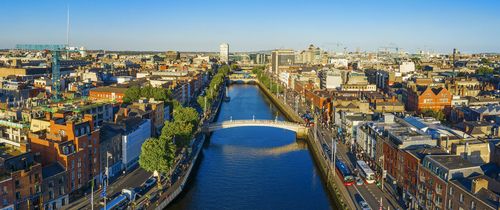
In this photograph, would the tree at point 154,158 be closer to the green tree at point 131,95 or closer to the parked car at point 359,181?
the parked car at point 359,181

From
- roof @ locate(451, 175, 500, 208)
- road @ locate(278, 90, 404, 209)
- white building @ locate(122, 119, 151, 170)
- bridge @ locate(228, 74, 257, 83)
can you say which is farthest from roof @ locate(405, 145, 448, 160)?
bridge @ locate(228, 74, 257, 83)

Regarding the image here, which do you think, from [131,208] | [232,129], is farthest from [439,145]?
[232,129]

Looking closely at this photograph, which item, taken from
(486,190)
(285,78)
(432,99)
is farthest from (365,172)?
(285,78)

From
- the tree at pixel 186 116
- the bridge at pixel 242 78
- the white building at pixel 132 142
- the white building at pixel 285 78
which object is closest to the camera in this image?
the white building at pixel 132 142

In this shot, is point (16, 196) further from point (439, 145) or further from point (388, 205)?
point (439, 145)

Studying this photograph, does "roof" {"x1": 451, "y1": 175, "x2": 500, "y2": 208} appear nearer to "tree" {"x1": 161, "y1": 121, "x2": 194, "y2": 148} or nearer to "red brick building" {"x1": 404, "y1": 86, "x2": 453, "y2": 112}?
"tree" {"x1": 161, "y1": 121, "x2": 194, "y2": 148}

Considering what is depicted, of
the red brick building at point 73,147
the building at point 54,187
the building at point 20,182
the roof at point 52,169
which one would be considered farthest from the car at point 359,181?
the building at point 20,182

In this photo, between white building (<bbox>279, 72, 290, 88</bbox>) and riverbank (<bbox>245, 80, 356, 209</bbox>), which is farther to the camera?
white building (<bbox>279, 72, 290, 88</bbox>)
